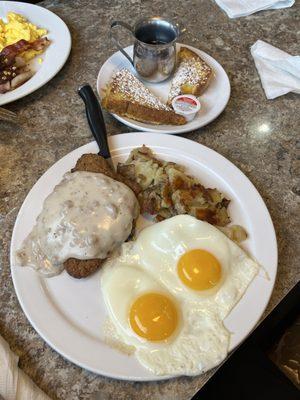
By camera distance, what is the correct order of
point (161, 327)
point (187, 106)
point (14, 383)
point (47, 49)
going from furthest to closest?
point (47, 49) < point (187, 106) < point (161, 327) < point (14, 383)

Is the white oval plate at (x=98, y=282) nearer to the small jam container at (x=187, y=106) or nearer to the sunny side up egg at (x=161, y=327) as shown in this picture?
the sunny side up egg at (x=161, y=327)

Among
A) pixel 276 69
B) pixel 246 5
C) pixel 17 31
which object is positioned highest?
pixel 17 31

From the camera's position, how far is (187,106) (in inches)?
68.1

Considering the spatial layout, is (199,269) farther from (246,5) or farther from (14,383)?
(246,5)

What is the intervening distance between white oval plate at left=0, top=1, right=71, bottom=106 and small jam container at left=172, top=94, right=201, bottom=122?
58 centimetres

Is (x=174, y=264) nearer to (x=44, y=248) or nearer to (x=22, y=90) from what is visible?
(x=44, y=248)

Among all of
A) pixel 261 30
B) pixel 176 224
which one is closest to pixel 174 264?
pixel 176 224

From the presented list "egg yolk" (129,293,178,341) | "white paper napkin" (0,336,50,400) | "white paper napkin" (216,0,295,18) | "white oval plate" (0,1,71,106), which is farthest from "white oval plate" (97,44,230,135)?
"white paper napkin" (0,336,50,400)

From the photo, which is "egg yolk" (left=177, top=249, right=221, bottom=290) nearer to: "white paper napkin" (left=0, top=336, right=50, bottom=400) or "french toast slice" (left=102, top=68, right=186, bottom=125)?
"white paper napkin" (left=0, top=336, right=50, bottom=400)

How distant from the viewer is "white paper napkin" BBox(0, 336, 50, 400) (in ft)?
3.44

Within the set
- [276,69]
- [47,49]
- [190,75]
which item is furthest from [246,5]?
[47,49]

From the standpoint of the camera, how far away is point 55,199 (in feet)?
4.42

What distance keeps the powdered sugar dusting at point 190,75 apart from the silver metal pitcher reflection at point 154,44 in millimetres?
58

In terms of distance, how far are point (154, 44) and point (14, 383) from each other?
1457mm
